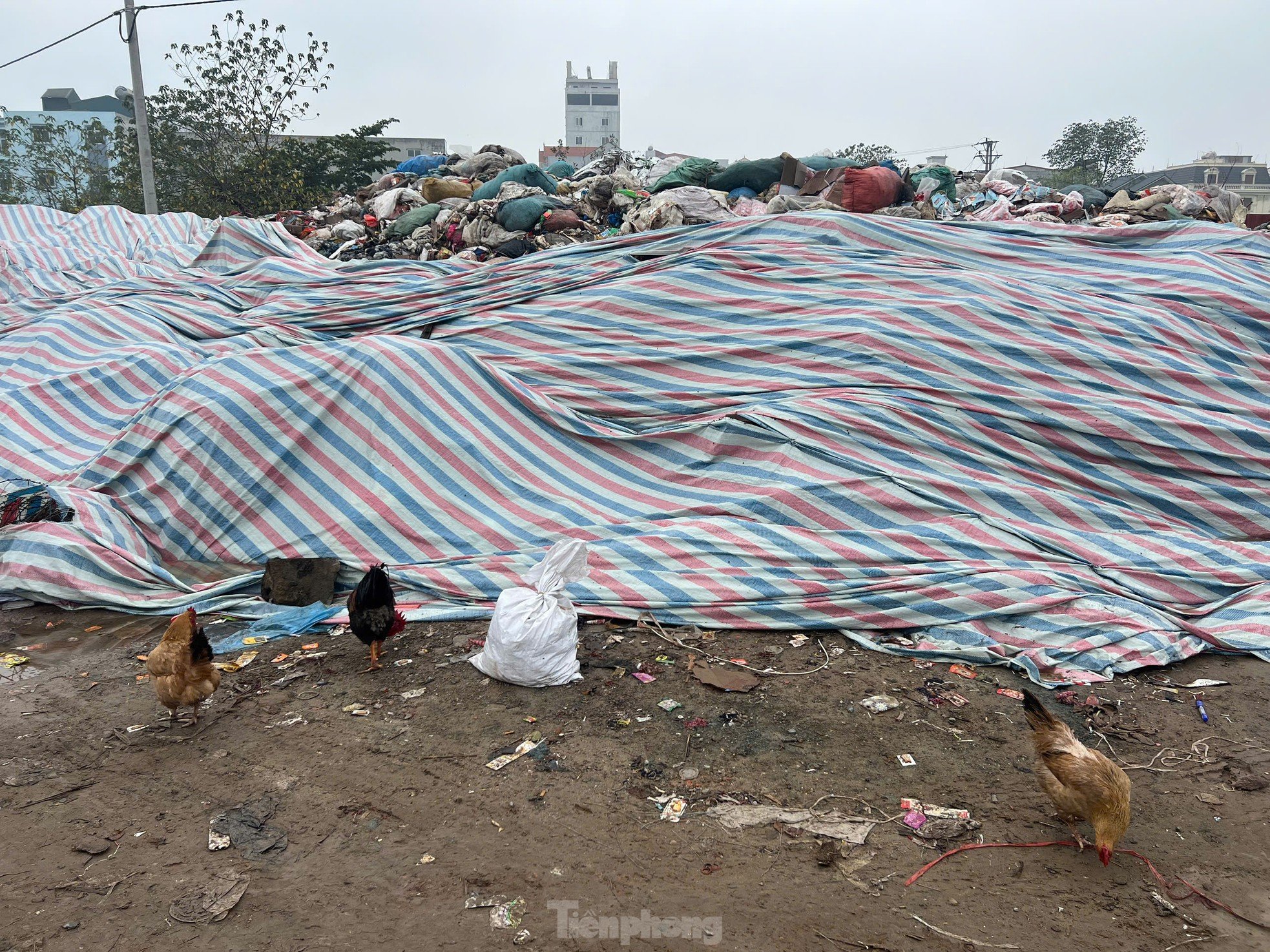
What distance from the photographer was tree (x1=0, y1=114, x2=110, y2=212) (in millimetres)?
22000

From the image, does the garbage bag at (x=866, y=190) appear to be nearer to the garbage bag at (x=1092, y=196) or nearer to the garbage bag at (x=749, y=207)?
the garbage bag at (x=749, y=207)

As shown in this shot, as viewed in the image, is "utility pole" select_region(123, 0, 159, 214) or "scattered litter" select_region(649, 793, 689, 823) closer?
"scattered litter" select_region(649, 793, 689, 823)

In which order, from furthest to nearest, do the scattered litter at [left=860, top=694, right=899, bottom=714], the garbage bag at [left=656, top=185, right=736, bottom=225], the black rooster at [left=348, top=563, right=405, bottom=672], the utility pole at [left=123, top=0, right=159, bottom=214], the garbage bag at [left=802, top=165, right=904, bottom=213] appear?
the utility pole at [left=123, top=0, right=159, bottom=214] → the garbage bag at [left=656, top=185, right=736, bottom=225] → the garbage bag at [left=802, top=165, right=904, bottom=213] → the black rooster at [left=348, top=563, right=405, bottom=672] → the scattered litter at [left=860, top=694, right=899, bottom=714]

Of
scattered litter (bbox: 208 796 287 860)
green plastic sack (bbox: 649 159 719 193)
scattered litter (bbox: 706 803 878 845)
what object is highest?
green plastic sack (bbox: 649 159 719 193)

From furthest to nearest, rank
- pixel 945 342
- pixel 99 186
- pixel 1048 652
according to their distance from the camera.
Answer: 1. pixel 99 186
2. pixel 945 342
3. pixel 1048 652

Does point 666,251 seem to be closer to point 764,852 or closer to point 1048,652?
point 1048,652

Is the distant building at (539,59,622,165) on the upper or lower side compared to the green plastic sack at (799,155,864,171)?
upper

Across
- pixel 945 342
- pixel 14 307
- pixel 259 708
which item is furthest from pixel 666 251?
pixel 14 307

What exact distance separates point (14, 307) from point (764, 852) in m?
7.76

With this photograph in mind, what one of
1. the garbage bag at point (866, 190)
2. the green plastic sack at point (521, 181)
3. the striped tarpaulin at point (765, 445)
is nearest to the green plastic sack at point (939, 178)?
the garbage bag at point (866, 190)

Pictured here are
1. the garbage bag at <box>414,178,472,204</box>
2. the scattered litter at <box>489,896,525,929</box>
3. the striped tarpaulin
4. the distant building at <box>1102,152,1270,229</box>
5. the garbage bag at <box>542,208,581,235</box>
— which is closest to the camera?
the scattered litter at <box>489,896,525,929</box>

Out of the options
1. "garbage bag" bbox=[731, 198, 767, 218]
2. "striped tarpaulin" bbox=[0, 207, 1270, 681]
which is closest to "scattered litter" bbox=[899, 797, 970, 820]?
"striped tarpaulin" bbox=[0, 207, 1270, 681]

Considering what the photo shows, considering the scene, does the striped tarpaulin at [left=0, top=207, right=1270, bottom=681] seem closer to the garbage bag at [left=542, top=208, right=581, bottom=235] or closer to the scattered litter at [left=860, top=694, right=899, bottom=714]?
the scattered litter at [left=860, top=694, right=899, bottom=714]

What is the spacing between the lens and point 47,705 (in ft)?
10.0
